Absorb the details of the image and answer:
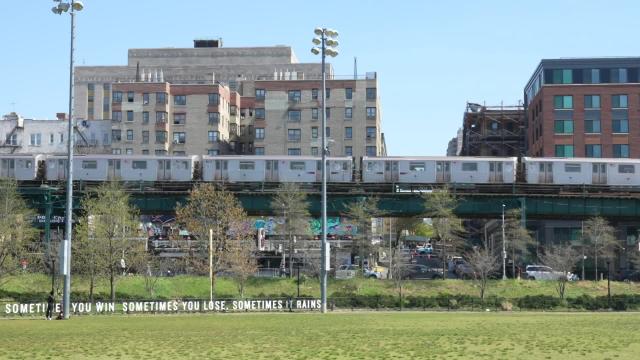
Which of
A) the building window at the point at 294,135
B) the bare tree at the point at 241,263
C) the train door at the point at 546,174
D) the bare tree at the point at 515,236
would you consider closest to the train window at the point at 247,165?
the bare tree at the point at 241,263

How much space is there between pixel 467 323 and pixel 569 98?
82.0 meters

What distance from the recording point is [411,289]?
69062 millimetres

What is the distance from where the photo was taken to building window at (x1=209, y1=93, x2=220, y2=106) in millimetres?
129250

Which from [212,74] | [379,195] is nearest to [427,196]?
[379,195]

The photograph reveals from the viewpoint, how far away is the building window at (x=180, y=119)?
428 ft

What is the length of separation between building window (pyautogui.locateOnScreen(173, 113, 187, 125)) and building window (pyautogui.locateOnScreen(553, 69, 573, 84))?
56486 mm

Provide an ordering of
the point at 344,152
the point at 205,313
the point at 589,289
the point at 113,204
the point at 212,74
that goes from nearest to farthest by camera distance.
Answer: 1. the point at 205,313
2. the point at 113,204
3. the point at 589,289
4. the point at 344,152
5. the point at 212,74

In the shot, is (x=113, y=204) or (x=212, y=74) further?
(x=212, y=74)

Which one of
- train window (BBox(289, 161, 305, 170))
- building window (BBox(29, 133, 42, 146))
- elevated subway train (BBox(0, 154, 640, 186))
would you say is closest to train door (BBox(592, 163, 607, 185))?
elevated subway train (BBox(0, 154, 640, 186))

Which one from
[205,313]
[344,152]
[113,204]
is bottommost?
[205,313]

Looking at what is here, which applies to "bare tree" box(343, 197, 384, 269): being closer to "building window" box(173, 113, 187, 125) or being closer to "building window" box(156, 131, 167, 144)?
"building window" box(156, 131, 167, 144)

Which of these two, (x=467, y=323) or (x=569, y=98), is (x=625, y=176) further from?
(x=467, y=323)

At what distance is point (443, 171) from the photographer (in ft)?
266

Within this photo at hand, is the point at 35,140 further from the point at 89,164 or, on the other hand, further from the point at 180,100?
the point at 89,164
